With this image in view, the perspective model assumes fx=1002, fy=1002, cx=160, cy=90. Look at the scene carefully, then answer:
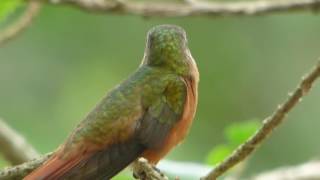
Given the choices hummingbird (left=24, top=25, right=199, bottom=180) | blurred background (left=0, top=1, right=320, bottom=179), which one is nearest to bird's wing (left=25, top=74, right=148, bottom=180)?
hummingbird (left=24, top=25, right=199, bottom=180)

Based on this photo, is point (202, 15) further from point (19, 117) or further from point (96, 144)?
point (19, 117)

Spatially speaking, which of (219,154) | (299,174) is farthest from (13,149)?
(299,174)

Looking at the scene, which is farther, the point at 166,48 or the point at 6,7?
the point at 6,7

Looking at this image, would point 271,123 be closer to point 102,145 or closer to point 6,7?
point 102,145

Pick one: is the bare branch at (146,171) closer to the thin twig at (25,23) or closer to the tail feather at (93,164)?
the tail feather at (93,164)

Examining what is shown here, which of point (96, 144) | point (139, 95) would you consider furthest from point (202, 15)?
point (96, 144)

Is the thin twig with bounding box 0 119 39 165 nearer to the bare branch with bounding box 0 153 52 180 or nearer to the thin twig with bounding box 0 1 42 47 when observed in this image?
the thin twig with bounding box 0 1 42 47

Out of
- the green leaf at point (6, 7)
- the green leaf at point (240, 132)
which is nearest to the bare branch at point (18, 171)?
the green leaf at point (6, 7)
